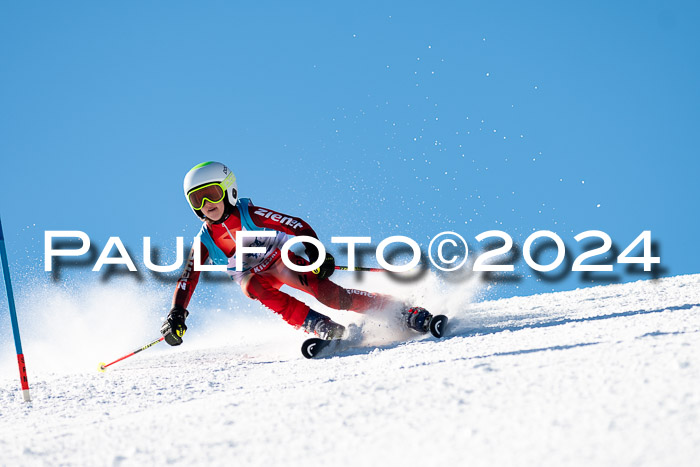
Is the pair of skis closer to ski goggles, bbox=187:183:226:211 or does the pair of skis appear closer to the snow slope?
the snow slope

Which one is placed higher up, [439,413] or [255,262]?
[439,413]

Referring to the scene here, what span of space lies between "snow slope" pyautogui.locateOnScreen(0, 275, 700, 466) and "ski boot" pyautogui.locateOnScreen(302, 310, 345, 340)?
1.23m

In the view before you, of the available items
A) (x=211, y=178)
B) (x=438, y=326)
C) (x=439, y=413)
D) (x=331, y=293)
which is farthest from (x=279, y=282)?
(x=439, y=413)

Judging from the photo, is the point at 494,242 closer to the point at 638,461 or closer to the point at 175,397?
the point at 175,397

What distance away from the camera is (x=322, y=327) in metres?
→ 5.04

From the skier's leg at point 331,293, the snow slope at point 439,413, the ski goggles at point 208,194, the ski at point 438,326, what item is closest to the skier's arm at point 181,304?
the ski goggles at point 208,194

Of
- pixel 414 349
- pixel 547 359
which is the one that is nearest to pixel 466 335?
pixel 414 349

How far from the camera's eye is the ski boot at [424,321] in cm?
470

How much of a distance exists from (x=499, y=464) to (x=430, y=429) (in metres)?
0.34

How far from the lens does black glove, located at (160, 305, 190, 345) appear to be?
16.9 ft

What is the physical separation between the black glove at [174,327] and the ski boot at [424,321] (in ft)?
6.19

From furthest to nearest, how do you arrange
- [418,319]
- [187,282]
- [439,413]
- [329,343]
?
[187,282]
[418,319]
[329,343]
[439,413]

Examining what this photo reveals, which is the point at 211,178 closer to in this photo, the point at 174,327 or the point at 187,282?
the point at 187,282

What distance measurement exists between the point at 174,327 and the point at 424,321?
2097 mm
